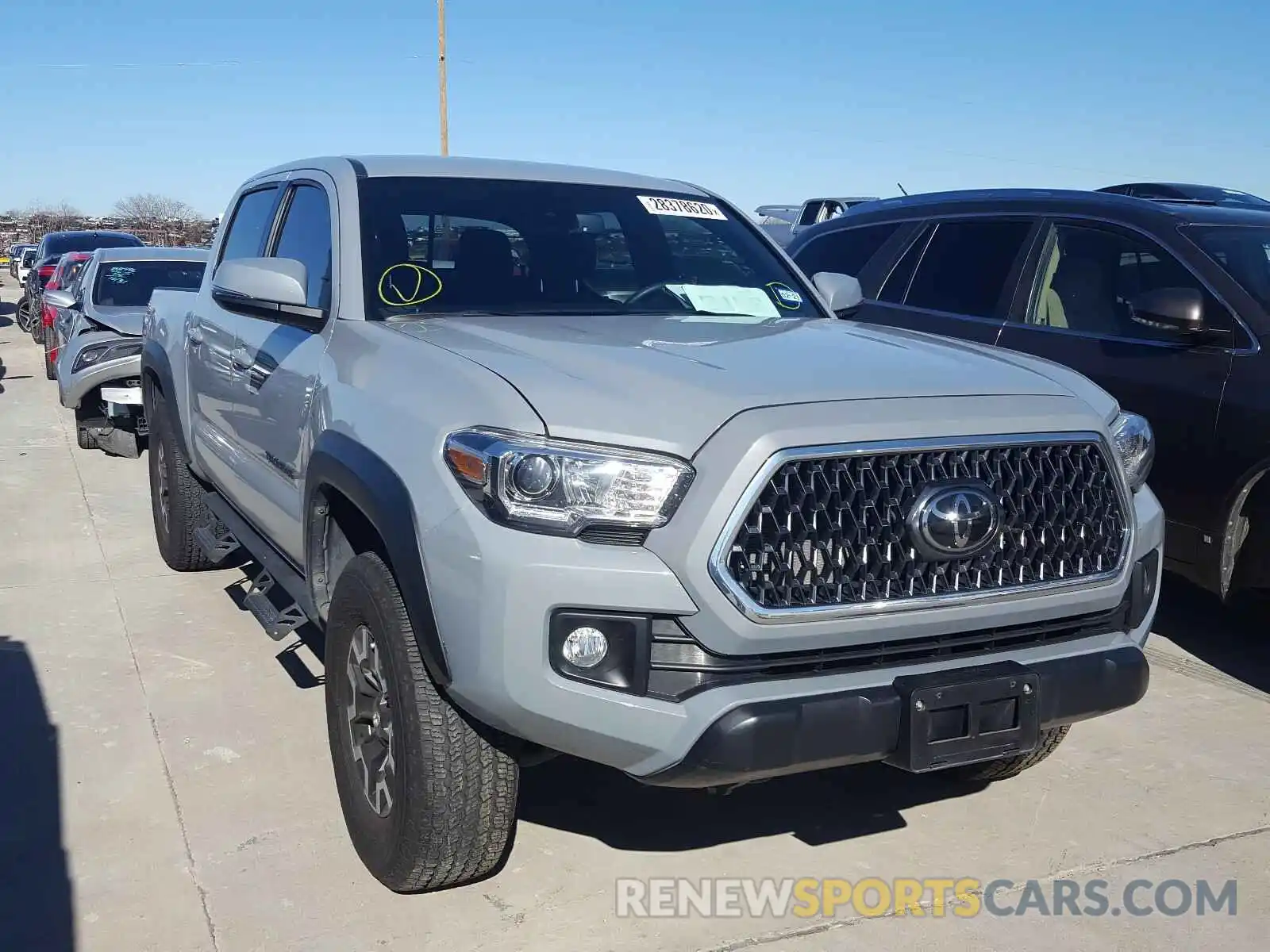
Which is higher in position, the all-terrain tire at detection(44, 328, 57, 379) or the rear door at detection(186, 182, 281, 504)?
the rear door at detection(186, 182, 281, 504)

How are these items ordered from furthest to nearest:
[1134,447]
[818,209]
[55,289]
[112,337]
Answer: [818,209] < [55,289] < [112,337] < [1134,447]

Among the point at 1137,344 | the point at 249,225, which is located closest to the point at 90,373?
the point at 249,225

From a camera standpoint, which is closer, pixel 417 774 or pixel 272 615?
pixel 417 774

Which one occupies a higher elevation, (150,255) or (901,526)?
(901,526)

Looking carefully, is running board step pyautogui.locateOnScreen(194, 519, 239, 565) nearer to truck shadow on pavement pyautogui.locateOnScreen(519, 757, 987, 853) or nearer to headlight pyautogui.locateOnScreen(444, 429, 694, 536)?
truck shadow on pavement pyautogui.locateOnScreen(519, 757, 987, 853)

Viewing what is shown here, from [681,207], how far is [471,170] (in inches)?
30.9

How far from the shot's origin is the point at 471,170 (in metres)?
4.23

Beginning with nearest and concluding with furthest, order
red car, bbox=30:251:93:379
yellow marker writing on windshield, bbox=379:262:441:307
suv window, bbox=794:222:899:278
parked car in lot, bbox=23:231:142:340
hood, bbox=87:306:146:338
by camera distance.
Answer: yellow marker writing on windshield, bbox=379:262:441:307 → suv window, bbox=794:222:899:278 → hood, bbox=87:306:146:338 → red car, bbox=30:251:93:379 → parked car in lot, bbox=23:231:142:340

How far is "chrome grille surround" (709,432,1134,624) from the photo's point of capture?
258cm

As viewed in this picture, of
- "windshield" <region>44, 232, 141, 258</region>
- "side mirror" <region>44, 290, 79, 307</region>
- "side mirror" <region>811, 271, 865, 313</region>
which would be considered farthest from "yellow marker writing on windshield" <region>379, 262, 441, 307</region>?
"windshield" <region>44, 232, 141, 258</region>

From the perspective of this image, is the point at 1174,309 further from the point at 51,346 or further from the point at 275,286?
the point at 51,346

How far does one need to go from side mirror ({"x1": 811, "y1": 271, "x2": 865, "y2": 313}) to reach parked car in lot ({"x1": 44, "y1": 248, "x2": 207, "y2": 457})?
19.5ft

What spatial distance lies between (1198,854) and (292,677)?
127 inches

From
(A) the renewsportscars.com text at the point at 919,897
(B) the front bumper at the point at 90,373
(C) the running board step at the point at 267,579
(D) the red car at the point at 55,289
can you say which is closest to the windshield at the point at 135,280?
(B) the front bumper at the point at 90,373
